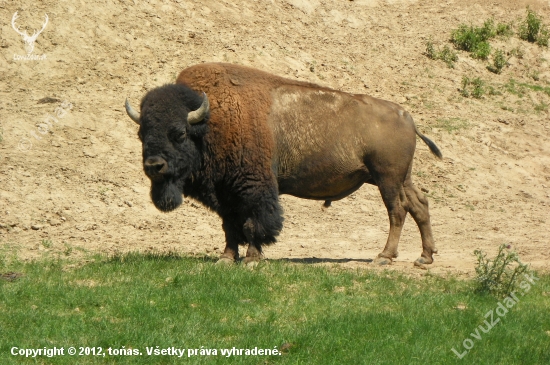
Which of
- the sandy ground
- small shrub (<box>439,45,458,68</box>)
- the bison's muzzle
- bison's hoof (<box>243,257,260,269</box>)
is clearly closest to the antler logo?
the sandy ground

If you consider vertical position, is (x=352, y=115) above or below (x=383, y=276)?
above

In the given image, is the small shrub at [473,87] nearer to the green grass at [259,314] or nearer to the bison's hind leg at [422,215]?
the bison's hind leg at [422,215]

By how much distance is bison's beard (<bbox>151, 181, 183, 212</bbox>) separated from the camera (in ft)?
36.2

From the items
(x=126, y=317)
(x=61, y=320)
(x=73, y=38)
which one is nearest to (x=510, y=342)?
(x=126, y=317)

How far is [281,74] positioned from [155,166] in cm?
898

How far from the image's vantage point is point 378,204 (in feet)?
56.1

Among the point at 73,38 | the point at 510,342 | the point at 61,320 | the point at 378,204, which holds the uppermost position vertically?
the point at 510,342

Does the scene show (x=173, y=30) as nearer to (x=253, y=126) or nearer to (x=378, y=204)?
(x=378, y=204)

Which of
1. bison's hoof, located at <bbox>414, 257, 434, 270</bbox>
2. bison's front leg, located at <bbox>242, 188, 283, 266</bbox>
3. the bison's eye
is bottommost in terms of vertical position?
bison's hoof, located at <bbox>414, 257, 434, 270</bbox>

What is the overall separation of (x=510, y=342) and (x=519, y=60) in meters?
16.4

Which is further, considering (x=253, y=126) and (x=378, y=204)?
(x=378, y=204)

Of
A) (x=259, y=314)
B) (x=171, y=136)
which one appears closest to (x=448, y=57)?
(x=171, y=136)

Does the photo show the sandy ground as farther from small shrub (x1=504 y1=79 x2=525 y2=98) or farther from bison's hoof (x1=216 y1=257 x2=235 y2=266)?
bison's hoof (x1=216 y1=257 x2=235 y2=266)

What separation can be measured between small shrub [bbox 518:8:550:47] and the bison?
42.1 ft
